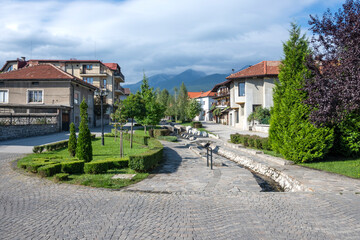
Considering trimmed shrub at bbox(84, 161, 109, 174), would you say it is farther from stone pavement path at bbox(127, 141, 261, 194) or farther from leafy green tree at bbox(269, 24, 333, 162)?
leafy green tree at bbox(269, 24, 333, 162)

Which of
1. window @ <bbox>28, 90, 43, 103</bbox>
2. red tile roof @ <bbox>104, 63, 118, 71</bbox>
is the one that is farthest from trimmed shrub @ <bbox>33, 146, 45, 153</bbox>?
red tile roof @ <bbox>104, 63, 118, 71</bbox>

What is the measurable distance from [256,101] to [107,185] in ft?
102

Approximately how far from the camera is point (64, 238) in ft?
14.6

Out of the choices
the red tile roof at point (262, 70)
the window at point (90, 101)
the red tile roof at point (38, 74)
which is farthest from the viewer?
the window at point (90, 101)

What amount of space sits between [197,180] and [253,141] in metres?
10.4

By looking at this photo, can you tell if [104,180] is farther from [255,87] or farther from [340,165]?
[255,87]

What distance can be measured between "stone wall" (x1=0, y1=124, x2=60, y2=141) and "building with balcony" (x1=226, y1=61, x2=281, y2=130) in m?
25.5

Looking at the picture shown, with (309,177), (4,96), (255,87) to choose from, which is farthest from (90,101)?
(309,177)

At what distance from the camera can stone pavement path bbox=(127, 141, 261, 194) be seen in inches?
318

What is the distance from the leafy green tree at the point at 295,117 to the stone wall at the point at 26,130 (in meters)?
21.9

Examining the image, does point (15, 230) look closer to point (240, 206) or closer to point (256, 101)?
point (240, 206)

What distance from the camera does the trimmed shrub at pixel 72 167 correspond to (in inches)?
383

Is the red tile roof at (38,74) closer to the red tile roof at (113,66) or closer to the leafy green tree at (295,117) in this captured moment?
the red tile roof at (113,66)

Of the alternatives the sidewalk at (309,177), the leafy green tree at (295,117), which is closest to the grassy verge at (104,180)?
the sidewalk at (309,177)
